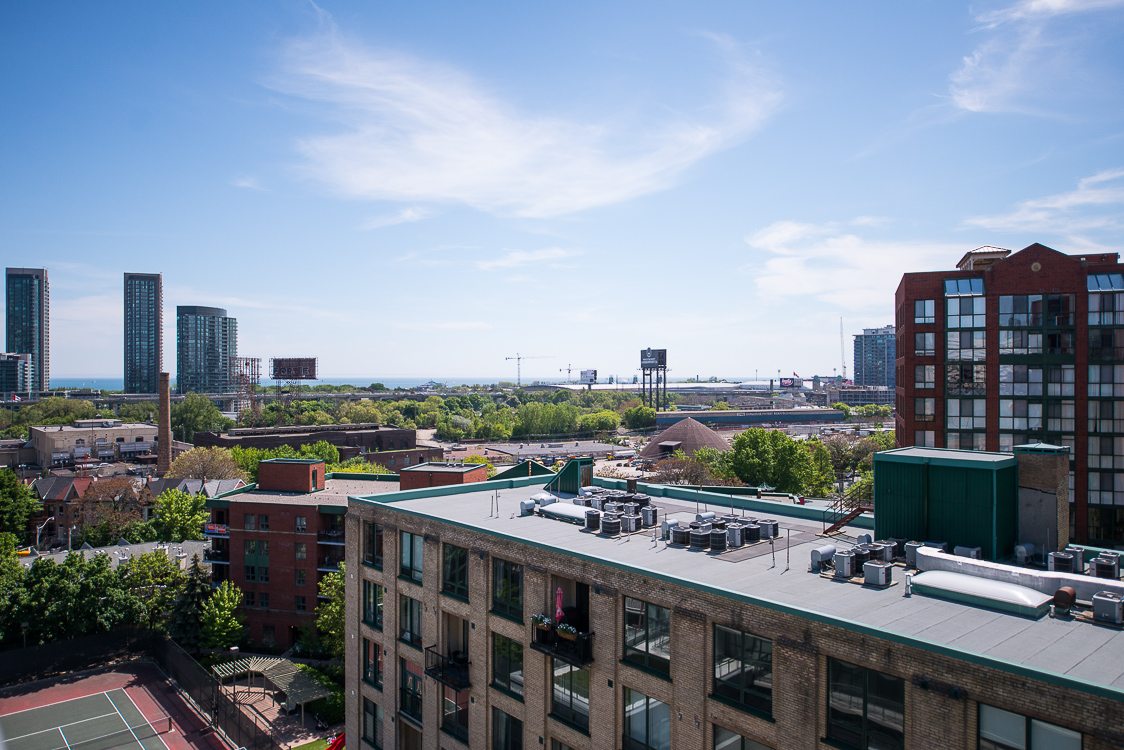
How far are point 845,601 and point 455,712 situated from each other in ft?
54.0

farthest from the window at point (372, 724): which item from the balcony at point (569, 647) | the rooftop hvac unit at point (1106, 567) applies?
the rooftop hvac unit at point (1106, 567)

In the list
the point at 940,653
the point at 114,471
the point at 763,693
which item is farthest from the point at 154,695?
the point at 114,471

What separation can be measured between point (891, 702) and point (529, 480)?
893 inches

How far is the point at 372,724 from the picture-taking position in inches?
1272

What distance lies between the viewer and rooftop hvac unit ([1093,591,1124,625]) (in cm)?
1567

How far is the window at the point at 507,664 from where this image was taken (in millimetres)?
24562

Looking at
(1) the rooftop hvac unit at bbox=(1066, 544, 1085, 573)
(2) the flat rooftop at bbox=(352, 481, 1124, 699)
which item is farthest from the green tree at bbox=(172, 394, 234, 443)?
(1) the rooftop hvac unit at bbox=(1066, 544, 1085, 573)

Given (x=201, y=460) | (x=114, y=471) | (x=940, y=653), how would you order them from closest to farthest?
(x=940, y=653) → (x=201, y=460) → (x=114, y=471)

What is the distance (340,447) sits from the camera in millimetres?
144375

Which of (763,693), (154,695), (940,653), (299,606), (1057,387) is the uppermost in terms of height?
(1057,387)

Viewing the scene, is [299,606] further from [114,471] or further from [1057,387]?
[114,471]

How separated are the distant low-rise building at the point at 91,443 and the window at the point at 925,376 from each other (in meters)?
157

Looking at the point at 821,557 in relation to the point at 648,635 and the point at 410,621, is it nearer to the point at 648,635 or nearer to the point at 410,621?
the point at 648,635

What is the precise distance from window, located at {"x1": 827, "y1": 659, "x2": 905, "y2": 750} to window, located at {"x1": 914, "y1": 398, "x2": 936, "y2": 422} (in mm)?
52003
